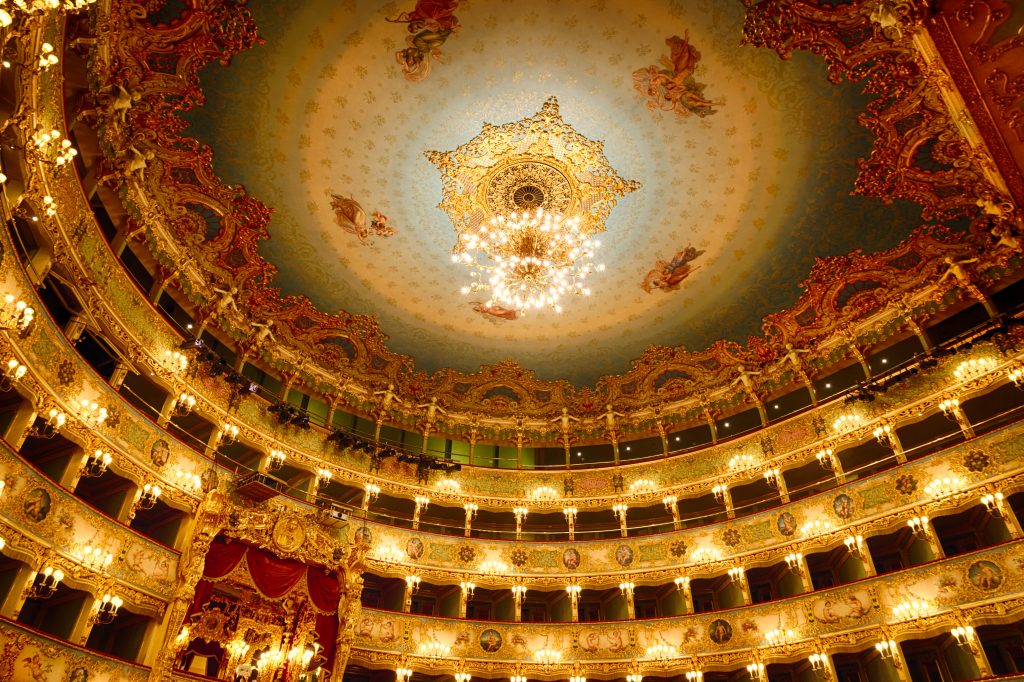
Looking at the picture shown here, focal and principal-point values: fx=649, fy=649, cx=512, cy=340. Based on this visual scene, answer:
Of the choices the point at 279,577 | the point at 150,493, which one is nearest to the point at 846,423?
the point at 279,577

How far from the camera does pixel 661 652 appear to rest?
18.8m

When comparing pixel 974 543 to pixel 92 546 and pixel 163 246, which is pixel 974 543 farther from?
pixel 163 246

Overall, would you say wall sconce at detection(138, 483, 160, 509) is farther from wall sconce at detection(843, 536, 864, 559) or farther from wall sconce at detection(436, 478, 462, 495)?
wall sconce at detection(843, 536, 864, 559)

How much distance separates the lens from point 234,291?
20078 millimetres

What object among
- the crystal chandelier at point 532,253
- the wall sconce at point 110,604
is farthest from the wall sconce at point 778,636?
the wall sconce at point 110,604

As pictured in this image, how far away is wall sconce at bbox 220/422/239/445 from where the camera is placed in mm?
19219

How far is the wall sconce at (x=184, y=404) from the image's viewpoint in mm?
18062

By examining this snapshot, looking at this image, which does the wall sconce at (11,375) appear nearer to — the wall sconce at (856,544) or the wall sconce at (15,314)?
the wall sconce at (15,314)

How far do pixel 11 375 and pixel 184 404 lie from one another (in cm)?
586

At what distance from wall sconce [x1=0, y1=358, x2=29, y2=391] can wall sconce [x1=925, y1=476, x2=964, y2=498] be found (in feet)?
69.0

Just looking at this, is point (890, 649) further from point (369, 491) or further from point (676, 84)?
point (369, 491)

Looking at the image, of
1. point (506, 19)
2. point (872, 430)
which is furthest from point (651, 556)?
point (506, 19)

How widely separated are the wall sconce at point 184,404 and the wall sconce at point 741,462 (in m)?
17.1

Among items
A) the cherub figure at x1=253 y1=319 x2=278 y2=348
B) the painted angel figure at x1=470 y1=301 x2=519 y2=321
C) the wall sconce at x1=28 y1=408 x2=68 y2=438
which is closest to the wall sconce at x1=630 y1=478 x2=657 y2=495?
the painted angel figure at x1=470 y1=301 x2=519 y2=321
